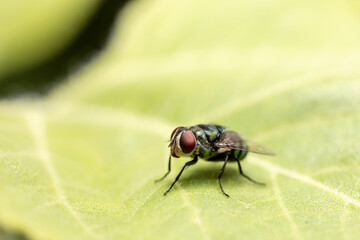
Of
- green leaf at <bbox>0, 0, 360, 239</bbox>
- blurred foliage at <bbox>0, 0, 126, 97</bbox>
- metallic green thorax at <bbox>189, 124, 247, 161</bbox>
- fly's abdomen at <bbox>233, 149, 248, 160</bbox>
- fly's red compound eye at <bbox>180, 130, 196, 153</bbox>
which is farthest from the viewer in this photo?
blurred foliage at <bbox>0, 0, 126, 97</bbox>

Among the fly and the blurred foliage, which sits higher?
the blurred foliage

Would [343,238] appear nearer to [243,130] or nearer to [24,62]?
[243,130]

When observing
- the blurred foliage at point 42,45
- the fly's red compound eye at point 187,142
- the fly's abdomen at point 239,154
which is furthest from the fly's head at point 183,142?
the blurred foliage at point 42,45

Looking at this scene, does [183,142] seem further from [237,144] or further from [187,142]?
[237,144]

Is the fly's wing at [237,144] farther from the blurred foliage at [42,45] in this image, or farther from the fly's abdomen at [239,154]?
the blurred foliage at [42,45]

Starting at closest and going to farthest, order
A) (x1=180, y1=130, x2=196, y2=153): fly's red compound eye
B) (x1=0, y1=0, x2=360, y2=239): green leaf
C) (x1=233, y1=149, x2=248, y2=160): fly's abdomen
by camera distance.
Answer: (x1=0, y1=0, x2=360, y2=239): green leaf < (x1=180, y1=130, x2=196, y2=153): fly's red compound eye < (x1=233, y1=149, x2=248, y2=160): fly's abdomen

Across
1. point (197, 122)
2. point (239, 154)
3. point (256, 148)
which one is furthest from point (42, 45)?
point (256, 148)

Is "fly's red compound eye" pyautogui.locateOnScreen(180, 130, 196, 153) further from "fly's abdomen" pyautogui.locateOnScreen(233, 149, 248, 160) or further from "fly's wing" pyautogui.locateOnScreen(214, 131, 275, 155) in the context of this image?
"fly's abdomen" pyautogui.locateOnScreen(233, 149, 248, 160)

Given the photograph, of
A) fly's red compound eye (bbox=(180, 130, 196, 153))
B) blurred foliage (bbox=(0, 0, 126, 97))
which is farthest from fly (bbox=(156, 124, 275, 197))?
blurred foliage (bbox=(0, 0, 126, 97))
